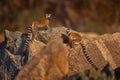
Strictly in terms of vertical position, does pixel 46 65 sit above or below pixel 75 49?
below

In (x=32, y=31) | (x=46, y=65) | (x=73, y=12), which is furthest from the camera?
(x=73, y=12)

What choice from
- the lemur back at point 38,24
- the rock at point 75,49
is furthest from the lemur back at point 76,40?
the lemur back at point 38,24

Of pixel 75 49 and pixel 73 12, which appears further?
pixel 73 12

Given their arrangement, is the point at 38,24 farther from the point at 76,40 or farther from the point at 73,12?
the point at 73,12

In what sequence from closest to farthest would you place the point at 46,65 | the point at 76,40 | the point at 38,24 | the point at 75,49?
the point at 46,65
the point at 75,49
the point at 76,40
the point at 38,24

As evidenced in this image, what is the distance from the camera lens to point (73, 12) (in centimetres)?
4006

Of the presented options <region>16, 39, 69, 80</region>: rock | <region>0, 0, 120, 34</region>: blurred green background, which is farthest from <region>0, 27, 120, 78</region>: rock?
<region>0, 0, 120, 34</region>: blurred green background

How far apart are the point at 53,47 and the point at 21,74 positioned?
1027mm

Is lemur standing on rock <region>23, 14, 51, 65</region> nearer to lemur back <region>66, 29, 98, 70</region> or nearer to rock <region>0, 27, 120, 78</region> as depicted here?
rock <region>0, 27, 120, 78</region>

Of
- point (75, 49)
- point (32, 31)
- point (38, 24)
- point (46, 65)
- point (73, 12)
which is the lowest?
point (46, 65)

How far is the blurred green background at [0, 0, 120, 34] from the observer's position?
3575 cm

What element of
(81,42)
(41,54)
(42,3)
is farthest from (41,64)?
(42,3)

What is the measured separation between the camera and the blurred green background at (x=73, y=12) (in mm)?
35750

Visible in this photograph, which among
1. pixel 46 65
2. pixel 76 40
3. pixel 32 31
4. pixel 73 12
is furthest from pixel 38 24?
pixel 73 12
